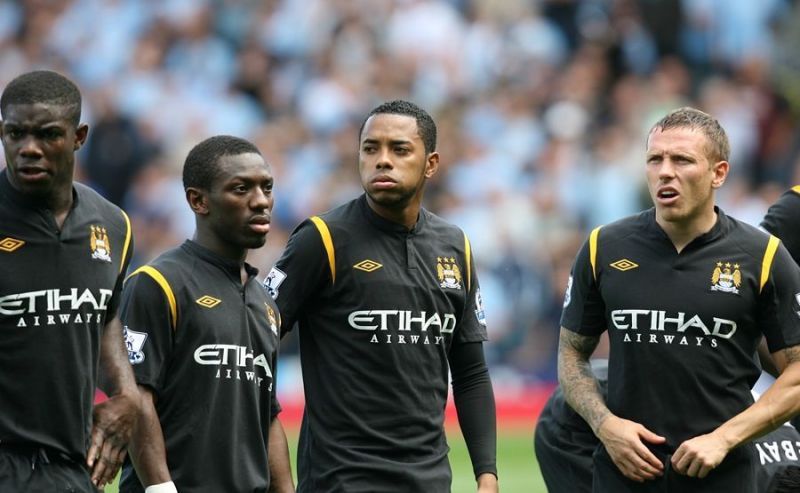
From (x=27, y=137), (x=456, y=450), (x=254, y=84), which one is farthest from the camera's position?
(x=254, y=84)

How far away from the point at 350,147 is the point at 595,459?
11.6 m

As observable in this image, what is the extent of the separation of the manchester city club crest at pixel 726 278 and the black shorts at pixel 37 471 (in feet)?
8.87

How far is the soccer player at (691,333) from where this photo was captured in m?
6.46

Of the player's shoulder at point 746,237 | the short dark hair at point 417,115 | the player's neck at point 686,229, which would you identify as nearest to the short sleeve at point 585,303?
the player's neck at point 686,229

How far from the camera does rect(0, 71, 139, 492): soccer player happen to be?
555cm

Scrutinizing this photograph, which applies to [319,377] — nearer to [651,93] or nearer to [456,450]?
[456,450]

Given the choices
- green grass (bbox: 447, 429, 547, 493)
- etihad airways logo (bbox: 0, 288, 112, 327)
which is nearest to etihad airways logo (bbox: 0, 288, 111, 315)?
etihad airways logo (bbox: 0, 288, 112, 327)

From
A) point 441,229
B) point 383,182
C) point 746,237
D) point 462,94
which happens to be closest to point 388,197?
point 383,182

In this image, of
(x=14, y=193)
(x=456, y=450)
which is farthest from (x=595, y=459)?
(x=456, y=450)

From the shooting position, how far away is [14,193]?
18.6 feet

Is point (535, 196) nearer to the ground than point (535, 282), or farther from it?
farther from it

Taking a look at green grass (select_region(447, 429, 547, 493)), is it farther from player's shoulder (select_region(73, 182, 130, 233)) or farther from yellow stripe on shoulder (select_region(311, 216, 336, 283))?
player's shoulder (select_region(73, 182, 130, 233))

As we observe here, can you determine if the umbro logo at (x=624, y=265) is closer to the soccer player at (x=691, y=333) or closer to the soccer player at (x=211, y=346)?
the soccer player at (x=691, y=333)

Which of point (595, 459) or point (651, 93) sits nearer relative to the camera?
point (595, 459)
